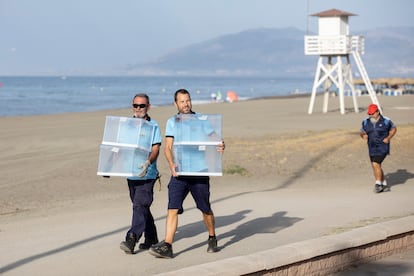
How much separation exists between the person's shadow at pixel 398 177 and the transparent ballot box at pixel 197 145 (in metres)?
7.43

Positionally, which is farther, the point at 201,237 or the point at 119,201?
the point at 119,201

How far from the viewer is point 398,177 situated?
16.3m

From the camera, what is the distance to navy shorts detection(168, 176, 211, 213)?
827cm

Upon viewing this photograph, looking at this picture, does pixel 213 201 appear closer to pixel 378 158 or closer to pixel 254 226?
pixel 254 226

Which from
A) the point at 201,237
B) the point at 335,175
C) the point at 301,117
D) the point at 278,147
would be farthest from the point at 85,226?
the point at 301,117

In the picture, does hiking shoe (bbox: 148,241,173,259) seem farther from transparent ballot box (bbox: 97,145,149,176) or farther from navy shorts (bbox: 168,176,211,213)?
transparent ballot box (bbox: 97,145,149,176)

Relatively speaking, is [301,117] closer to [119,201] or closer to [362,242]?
[119,201]

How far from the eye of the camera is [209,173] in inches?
319

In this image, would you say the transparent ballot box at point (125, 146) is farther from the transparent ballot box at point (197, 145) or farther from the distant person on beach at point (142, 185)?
the transparent ballot box at point (197, 145)

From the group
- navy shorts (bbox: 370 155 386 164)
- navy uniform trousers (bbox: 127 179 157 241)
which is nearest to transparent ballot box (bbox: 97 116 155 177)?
navy uniform trousers (bbox: 127 179 157 241)

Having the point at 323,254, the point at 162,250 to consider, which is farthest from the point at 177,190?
the point at 323,254

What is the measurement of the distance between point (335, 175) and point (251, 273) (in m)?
10.0

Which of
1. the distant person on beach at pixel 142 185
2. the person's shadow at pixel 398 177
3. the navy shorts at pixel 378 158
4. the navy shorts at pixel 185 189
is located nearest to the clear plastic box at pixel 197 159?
the navy shorts at pixel 185 189

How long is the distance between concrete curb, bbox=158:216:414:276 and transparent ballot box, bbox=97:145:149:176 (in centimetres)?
169
